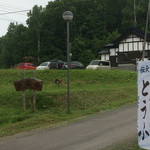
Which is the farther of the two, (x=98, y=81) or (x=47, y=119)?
(x=98, y=81)

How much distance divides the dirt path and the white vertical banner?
146 cm

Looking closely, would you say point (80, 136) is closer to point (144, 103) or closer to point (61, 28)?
point (144, 103)

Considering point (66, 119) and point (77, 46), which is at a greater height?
point (77, 46)

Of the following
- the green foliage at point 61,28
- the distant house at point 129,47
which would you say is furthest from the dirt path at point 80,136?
the green foliage at point 61,28

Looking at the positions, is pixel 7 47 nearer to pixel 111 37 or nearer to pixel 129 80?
pixel 111 37

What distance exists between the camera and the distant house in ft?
140

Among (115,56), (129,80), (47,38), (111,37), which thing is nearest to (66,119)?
(129,80)

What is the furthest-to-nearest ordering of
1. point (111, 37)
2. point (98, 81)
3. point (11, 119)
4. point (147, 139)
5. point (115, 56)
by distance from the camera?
point (111, 37) → point (115, 56) → point (98, 81) → point (11, 119) → point (147, 139)

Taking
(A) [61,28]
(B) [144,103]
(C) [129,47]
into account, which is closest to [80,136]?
(B) [144,103]

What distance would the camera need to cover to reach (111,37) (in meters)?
61.7

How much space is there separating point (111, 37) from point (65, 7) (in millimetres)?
16602

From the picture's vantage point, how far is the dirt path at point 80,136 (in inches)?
270

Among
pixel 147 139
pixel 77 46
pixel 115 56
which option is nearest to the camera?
pixel 147 139

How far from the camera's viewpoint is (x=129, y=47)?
4384cm
